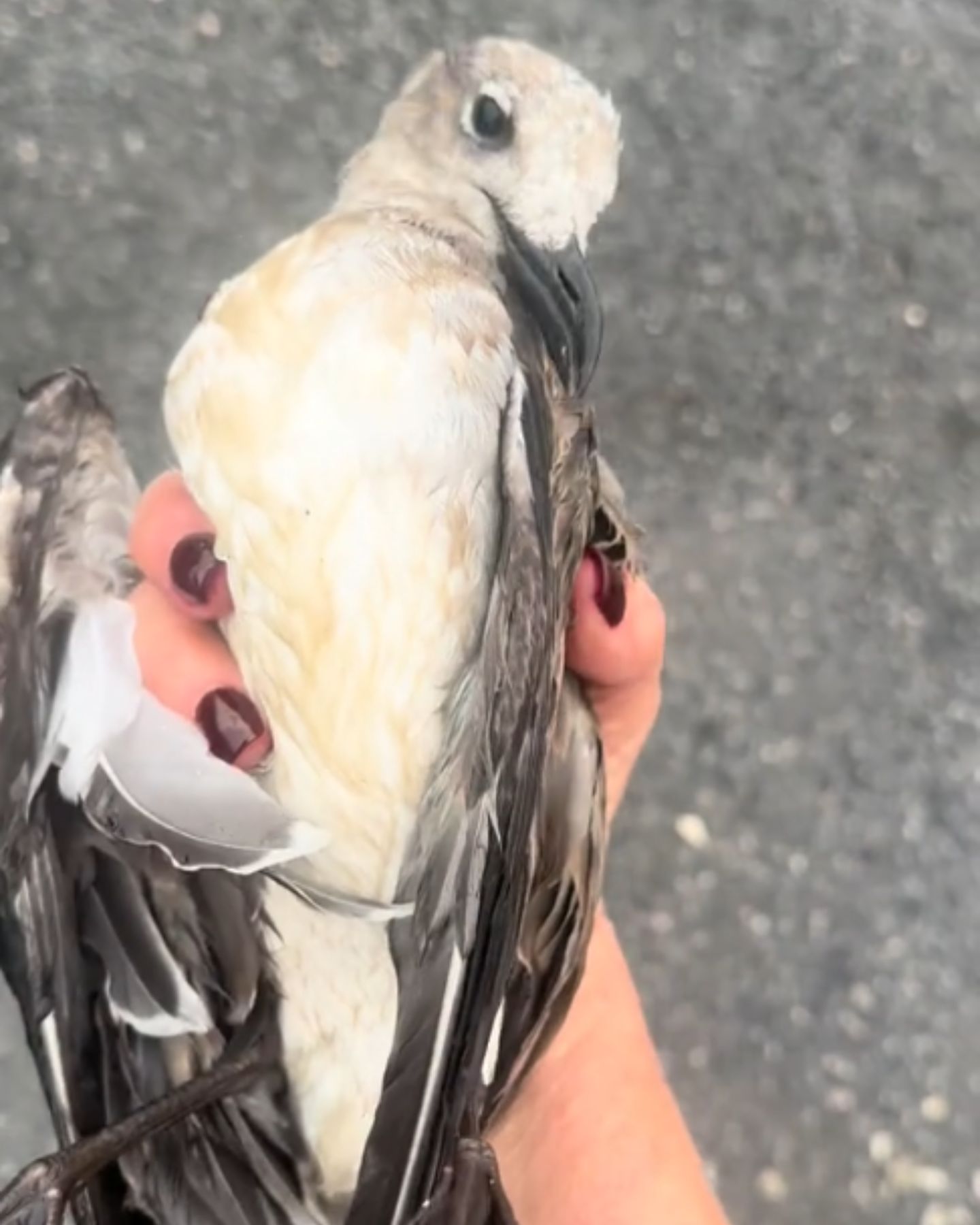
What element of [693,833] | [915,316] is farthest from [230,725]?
[915,316]

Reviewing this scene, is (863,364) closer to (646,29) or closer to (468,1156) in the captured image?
(646,29)

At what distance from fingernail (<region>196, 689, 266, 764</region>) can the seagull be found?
0.06 feet

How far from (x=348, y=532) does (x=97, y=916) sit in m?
0.30

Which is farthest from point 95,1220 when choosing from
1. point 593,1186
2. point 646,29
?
point 646,29

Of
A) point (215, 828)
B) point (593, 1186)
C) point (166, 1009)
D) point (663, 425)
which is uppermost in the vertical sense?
point (215, 828)

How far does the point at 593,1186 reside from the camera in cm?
138

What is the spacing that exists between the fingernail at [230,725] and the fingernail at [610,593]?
298 mm

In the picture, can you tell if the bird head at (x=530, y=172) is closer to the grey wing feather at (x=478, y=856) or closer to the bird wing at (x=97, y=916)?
the grey wing feather at (x=478, y=856)

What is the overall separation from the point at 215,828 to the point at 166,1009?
16 centimetres

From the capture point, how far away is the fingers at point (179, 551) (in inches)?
38.9

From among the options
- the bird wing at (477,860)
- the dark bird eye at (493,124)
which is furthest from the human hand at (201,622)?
the dark bird eye at (493,124)

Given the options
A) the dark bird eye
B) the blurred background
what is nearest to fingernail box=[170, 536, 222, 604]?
the dark bird eye

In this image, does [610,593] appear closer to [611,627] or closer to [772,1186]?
[611,627]

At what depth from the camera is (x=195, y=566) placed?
0.99 metres
